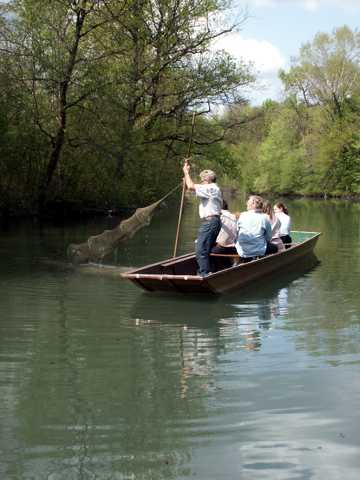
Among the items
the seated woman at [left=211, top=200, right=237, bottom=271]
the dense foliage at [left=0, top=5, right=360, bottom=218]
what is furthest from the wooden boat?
the dense foliage at [left=0, top=5, right=360, bottom=218]

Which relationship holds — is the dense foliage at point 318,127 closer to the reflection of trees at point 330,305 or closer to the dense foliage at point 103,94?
the dense foliage at point 103,94

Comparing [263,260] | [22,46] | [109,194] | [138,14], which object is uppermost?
[138,14]

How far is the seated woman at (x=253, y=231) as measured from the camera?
10336 millimetres

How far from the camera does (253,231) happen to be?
1050cm

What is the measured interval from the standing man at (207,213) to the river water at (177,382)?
0.62m

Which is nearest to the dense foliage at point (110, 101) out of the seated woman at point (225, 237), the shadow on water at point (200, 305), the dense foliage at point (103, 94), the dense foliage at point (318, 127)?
the dense foliage at point (103, 94)

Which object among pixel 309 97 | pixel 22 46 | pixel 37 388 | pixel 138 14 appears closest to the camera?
pixel 37 388

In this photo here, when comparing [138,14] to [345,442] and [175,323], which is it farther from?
[345,442]

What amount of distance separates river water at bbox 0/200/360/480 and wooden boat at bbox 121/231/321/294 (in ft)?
0.72

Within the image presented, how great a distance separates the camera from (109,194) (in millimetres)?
26266

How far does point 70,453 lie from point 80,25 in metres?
18.9

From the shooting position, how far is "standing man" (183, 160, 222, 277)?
9570 millimetres

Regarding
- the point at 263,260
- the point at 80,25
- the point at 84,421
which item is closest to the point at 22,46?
the point at 80,25

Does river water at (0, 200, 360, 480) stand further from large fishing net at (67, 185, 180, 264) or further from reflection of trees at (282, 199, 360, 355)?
large fishing net at (67, 185, 180, 264)
